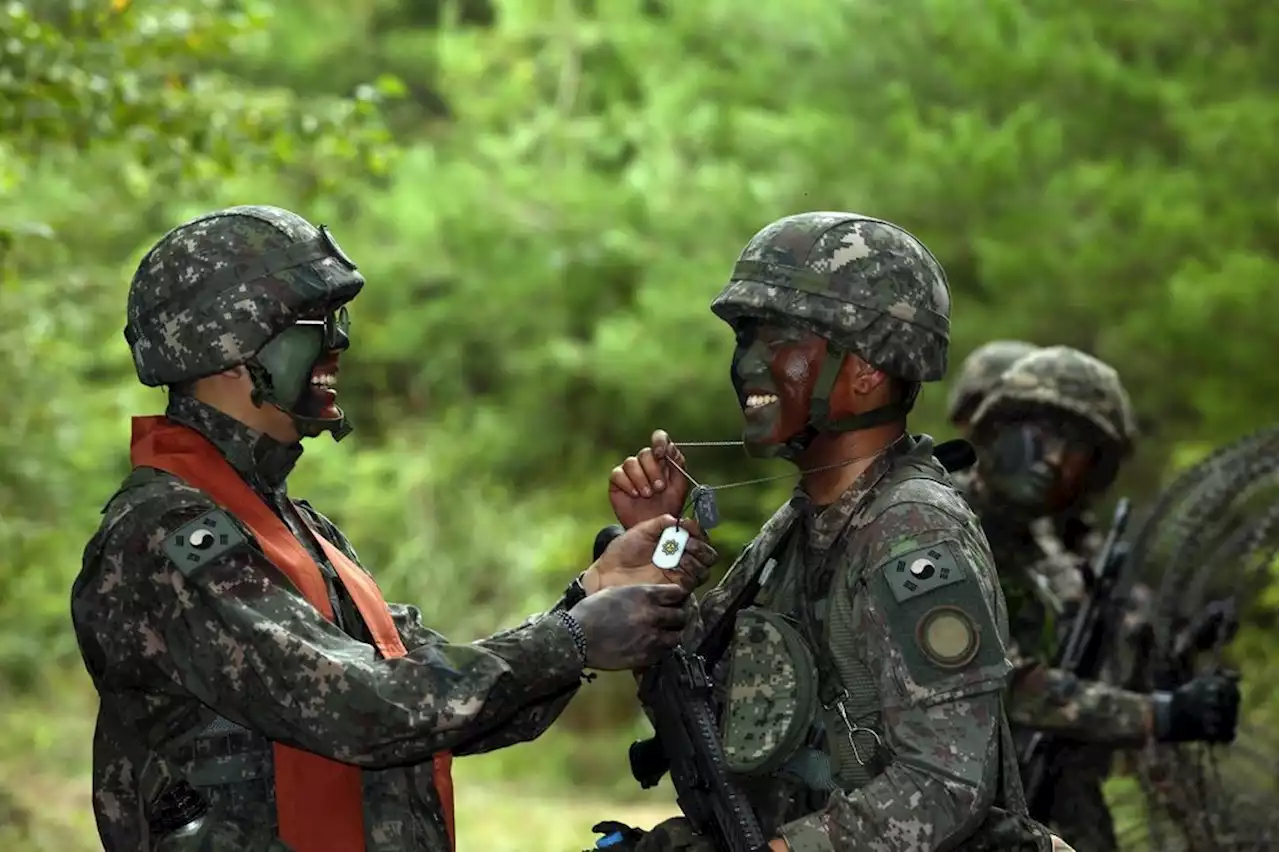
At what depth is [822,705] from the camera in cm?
363

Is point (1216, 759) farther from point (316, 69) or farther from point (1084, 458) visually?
point (316, 69)

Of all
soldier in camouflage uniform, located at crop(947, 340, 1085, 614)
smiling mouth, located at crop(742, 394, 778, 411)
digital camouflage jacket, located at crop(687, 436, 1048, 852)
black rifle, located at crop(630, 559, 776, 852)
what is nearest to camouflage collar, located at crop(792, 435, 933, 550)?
digital camouflage jacket, located at crop(687, 436, 1048, 852)

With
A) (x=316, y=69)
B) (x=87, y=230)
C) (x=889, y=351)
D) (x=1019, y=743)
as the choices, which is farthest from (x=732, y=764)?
(x=316, y=69)

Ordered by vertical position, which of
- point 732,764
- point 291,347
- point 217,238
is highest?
point 217,238

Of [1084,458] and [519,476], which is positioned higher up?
[519,476]

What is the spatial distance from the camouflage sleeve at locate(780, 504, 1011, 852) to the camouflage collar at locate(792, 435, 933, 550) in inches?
8.5

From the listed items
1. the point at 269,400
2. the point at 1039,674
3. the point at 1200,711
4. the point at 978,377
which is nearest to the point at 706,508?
the point at 269,400

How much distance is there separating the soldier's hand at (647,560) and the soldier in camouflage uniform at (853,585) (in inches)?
2.5

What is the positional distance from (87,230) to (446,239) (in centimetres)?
288

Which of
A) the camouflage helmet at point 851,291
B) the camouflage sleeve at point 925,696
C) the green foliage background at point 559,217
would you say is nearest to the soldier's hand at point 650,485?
the camouflage helmet at point 851,291

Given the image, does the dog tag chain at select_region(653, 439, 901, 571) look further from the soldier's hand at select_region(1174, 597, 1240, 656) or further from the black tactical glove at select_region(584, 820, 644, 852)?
the soldier's hand at select_region(1174, 597, 1240, 656)

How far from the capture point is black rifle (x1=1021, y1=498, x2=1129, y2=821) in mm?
6270

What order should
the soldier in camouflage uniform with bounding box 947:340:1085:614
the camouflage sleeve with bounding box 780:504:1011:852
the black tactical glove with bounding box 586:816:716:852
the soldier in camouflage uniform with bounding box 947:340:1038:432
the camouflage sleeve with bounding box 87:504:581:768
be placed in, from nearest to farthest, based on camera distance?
the camouflage sleeve with bounding box 780:504:1011:852 < the camouflage sleeve with bounding box 87:504:581:768 < the black tactical glove with bounding box 586:816:716:852 < the soldier in camouflage uniform with bounding box 947:340:1085:614 < the soldier in camouflage uniform with bounding box 947:340:1038:432

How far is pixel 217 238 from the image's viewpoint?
395 cm
